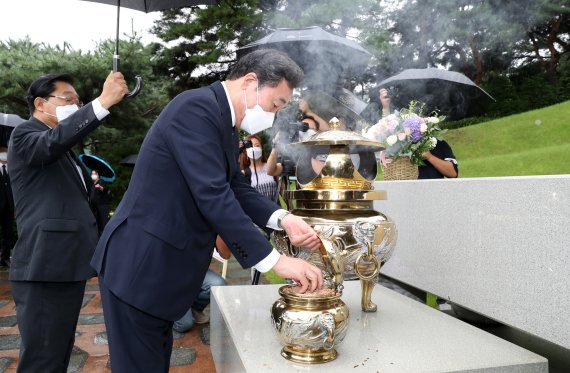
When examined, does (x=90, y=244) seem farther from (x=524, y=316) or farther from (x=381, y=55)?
(x=381, y=55)

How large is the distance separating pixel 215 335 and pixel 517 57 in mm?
9234

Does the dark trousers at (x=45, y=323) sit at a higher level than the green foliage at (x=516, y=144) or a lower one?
lower

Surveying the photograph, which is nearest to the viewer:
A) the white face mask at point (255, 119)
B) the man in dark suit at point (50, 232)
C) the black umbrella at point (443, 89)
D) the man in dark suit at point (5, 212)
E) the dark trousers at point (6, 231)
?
the white face mask at point (255, 119)

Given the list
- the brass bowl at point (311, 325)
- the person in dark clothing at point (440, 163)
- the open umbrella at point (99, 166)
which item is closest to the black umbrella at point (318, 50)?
the person in dark clothing at point (440, 163)

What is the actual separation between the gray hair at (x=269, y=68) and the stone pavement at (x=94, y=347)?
6.02ft

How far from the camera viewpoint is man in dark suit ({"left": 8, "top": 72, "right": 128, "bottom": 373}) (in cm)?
200

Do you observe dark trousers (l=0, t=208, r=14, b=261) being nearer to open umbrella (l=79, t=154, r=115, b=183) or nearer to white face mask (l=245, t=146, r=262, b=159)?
open umbrella (l=79, t=154, r=115, b=183)

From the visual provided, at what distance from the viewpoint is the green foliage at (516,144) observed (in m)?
7.22

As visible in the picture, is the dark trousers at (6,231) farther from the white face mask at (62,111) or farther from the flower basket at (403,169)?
the flower basket at (403,169)

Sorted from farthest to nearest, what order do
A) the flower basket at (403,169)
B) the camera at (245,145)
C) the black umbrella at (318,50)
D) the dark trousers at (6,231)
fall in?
the dark trousers at (6,231), the black umbrella at (318,50), the camera at (245,145), the flower basket at (403,169)

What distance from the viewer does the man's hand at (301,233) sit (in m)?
1.61

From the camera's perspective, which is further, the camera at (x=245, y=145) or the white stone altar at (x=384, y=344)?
the camera at (x=245, y=145)

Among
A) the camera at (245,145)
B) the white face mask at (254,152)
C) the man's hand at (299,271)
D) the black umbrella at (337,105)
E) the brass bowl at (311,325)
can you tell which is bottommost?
the brass bowl at (311,325)

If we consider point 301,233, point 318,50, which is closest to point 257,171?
point 318,50
